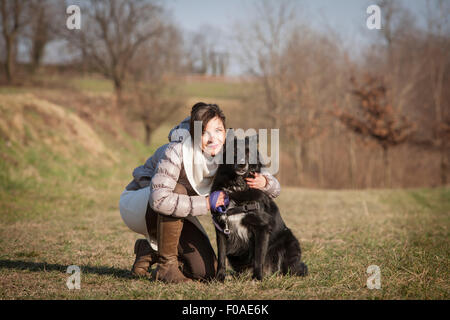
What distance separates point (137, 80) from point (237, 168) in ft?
55.5

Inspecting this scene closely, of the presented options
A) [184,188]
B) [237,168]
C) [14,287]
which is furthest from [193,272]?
[14,287]

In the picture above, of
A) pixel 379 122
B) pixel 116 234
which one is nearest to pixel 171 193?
pixel 116 234

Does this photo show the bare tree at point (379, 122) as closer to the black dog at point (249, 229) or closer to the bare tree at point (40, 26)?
the black dog at point (249, 229)

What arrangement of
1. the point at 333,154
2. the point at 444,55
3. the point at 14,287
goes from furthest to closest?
the point at 444,55 → the point at 333,154 → the point at 14,287

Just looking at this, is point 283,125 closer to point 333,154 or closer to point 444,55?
point 333,154

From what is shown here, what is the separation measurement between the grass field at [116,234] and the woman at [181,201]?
249mm

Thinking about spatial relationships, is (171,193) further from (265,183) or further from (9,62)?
(9,62)

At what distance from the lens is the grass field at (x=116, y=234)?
2.79 metres

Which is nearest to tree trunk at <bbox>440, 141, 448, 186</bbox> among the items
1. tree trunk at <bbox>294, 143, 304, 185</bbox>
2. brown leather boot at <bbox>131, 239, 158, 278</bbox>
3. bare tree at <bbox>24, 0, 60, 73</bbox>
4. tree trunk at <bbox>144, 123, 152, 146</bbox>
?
tree trunk at <bbox>294, 143, 304, 185</bbox>

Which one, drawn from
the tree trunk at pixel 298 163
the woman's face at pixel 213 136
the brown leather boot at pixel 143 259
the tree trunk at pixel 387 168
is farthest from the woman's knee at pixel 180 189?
the tree trunk at pixel 298 163

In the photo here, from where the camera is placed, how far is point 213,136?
3.08 m

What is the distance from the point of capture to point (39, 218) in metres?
6.17

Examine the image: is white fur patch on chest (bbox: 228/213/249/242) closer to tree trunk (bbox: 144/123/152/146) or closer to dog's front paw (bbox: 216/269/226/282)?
dog's front paw (bbox: 216/269/226/282)

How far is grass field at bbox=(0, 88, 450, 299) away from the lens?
2793 millimetres
